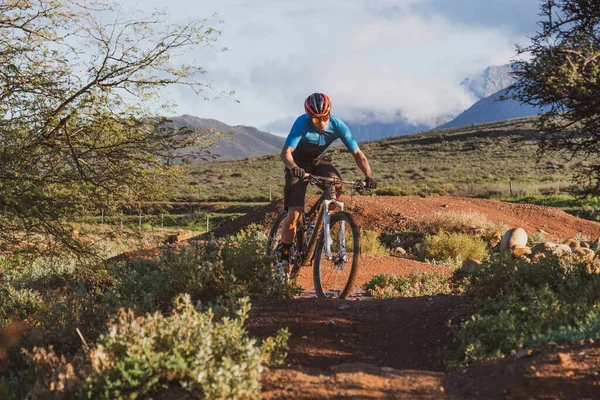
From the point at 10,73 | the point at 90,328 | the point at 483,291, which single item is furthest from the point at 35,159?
the point at 483,291

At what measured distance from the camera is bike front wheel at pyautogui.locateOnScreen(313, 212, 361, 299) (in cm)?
722

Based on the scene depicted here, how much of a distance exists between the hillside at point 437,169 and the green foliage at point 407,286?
23.2 meters

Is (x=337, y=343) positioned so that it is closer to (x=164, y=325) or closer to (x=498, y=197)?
(x=164, y=325)

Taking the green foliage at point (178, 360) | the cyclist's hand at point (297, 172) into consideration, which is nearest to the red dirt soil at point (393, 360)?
the green foliage at point (178, 360)

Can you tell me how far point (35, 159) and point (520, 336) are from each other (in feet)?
19.7

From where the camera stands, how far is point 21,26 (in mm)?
8492

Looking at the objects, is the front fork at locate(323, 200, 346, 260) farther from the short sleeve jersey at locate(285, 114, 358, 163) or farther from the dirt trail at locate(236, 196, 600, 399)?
the dirt trail at locate(236, 196, 600, 399)

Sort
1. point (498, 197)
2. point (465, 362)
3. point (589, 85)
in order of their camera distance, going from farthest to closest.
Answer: point (498, 197) < point (589, 85) < point (465, 362)

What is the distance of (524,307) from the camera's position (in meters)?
4.98

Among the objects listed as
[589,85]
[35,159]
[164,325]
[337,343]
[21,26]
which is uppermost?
[21,26]

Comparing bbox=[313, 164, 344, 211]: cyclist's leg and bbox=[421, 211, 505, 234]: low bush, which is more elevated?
bbox=[313, 164, 344, 211]: cyclist's leg

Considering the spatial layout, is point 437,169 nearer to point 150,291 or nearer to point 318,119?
point 318,119

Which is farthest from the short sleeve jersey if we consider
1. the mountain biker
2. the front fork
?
the front fork

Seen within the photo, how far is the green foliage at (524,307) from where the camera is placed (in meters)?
4.71
